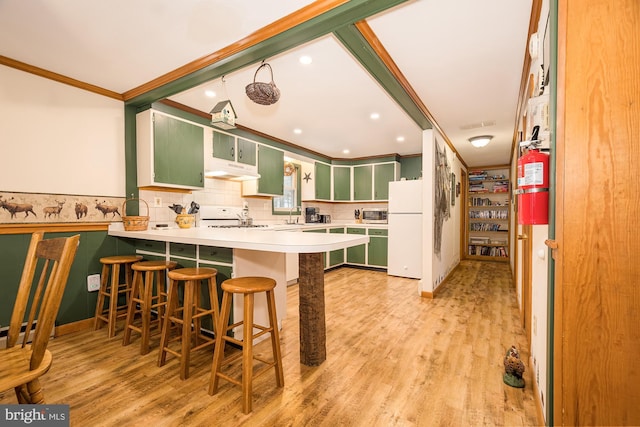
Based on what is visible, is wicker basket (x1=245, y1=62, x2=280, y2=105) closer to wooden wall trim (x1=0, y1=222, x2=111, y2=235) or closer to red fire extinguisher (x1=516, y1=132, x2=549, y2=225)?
red fire extinguisher (x1=516, y1=132, x2=549, y2=225)

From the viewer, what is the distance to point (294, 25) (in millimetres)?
1758

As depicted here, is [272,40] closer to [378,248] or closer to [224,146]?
[224,146]

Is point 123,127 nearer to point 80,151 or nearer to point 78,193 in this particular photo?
point 80,151

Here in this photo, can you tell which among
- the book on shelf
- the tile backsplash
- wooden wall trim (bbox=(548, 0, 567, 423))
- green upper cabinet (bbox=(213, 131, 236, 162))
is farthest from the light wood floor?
the book on shelf

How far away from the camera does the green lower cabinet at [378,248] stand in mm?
5348

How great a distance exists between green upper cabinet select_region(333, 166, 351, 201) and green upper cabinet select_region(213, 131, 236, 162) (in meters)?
2.68

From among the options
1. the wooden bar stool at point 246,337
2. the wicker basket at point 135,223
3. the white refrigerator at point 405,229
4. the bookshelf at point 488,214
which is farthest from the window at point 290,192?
the bookshelf at point 488,214

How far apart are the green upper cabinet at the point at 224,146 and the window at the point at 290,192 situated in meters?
1.41

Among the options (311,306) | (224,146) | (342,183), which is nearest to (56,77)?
(224,146)

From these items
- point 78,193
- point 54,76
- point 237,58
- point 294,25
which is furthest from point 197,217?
point 294,25

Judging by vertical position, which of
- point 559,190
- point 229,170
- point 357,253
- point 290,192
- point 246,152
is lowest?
point 357,253

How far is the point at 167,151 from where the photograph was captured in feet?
10.0

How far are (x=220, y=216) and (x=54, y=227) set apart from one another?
5.39 ft

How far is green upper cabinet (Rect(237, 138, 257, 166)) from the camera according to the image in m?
3.95
